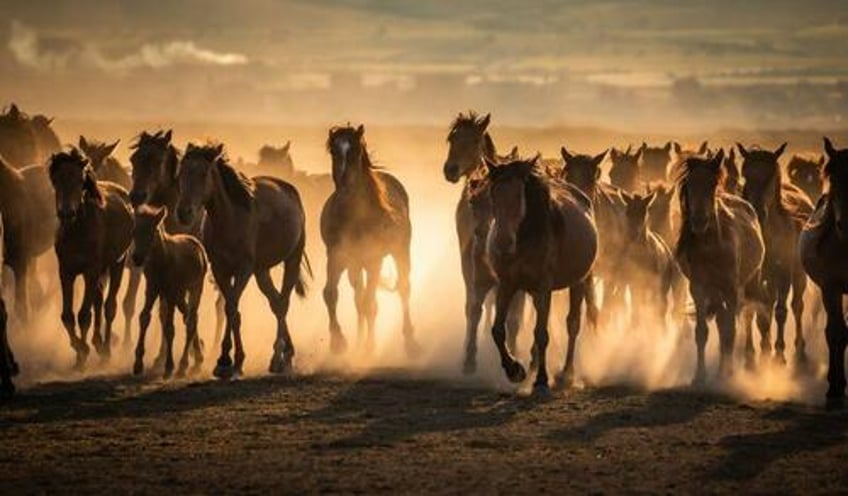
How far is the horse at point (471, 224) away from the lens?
18719 mm

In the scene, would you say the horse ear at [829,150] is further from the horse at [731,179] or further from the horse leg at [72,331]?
the horse leg at [72,331]

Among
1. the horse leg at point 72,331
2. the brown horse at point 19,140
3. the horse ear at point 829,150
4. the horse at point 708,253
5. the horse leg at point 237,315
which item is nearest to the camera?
the horse ear at point 829,150

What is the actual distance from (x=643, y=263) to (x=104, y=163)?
8474 millimetres

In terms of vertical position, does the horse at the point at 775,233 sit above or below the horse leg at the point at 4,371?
above

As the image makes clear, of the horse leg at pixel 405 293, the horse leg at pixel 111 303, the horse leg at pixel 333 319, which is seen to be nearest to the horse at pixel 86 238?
the horse leg at pixel 111 303

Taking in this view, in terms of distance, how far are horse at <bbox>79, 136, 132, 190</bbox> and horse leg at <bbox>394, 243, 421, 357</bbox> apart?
4.28 meters

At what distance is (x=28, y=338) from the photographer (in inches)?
833

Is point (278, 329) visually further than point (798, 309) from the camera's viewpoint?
No

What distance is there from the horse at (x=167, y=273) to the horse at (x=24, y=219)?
350cm

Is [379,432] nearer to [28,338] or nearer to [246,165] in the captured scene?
[28,338]

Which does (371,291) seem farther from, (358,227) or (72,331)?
(72,331)

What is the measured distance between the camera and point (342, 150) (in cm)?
2034

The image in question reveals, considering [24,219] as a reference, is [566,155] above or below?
above

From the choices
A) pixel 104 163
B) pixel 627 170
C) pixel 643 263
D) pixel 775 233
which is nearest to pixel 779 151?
pixel 775 233
